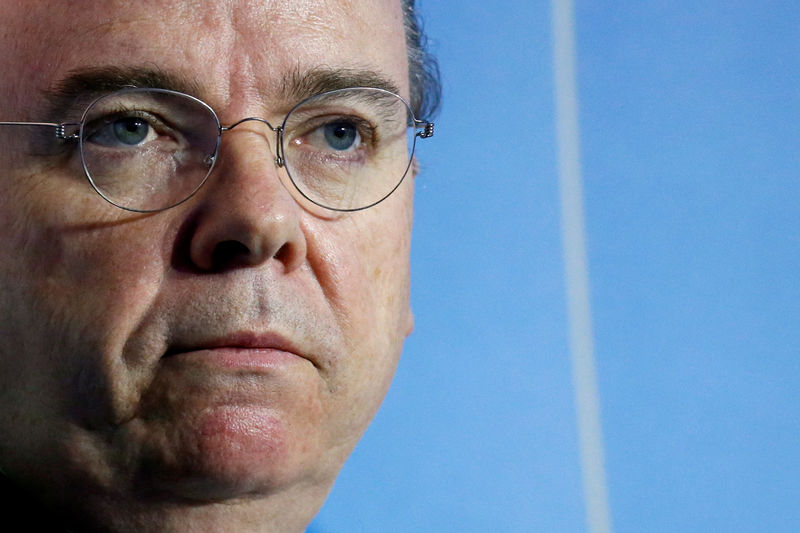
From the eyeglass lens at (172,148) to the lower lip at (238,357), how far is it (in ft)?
0.52

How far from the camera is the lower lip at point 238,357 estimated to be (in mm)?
925

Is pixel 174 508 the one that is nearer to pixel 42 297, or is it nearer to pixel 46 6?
pixel 42 297

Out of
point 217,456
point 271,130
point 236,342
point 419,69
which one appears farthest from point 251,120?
point 419,69

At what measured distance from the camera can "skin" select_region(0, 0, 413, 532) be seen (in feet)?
3.06

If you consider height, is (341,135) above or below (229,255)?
above

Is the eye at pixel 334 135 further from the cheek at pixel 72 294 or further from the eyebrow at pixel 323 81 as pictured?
the cheek at pixel 72 294

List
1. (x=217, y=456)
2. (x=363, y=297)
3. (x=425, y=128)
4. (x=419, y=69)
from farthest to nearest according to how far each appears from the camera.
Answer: (x=419, y=69)
(x=425, y=128)
(x=363, y=297)
(x=217, y=456)

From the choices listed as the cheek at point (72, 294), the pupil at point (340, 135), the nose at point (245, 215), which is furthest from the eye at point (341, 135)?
the cheek at point (72, 294)

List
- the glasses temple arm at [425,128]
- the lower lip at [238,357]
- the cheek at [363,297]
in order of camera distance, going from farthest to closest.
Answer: the glasses temple arm at [425,128] < the cheek at [363,297] < the lower lip at [238,357]

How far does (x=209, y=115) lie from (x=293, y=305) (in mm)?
215

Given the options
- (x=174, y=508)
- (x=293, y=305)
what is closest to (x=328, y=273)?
(x=293, y=305)

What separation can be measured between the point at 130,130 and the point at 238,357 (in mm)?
268

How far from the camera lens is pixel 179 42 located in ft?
3.26

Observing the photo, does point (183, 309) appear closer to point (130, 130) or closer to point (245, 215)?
point (245, 215)
